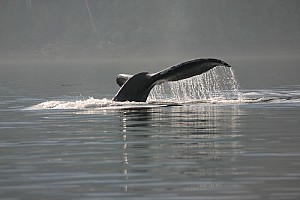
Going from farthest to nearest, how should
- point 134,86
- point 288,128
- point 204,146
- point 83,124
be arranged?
point 134,86, point 83,124, point 288,128, point 204,146

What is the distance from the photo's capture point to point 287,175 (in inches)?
615

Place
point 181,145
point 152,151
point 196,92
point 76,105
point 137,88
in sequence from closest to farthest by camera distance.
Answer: point 152,151 < point 181,145 < point 137,88 < point 76,105 < point 196,92

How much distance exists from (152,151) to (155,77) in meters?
7.36

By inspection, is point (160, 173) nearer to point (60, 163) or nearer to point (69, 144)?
point (60, 163)

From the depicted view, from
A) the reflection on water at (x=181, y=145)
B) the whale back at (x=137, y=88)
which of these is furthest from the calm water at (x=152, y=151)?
the whale back at (x=137, y=88)

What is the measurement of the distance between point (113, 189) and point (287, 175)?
2.51 metres

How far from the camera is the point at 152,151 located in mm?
18766

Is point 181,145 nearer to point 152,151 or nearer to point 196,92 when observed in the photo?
point 152,151

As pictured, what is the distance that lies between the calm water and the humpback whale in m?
0.32

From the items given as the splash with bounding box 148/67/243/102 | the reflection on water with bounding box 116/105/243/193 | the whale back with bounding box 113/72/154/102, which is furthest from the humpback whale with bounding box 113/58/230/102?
the reflection on water with bounding box 116/105/243/193

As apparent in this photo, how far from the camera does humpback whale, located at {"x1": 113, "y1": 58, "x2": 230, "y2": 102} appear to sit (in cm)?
2461

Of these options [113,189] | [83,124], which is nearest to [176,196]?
[113,189]

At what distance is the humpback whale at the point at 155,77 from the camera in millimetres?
24609

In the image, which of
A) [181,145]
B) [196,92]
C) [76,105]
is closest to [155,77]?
[76,105]
